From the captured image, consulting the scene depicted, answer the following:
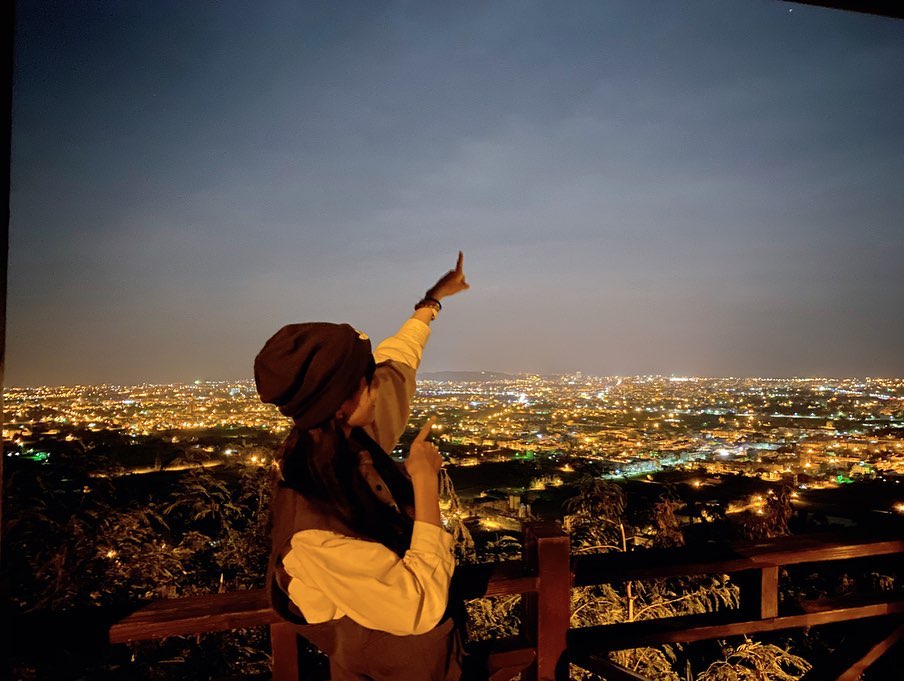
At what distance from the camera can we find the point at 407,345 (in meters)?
2.05

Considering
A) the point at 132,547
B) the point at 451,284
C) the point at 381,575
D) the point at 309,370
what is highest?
the point at 451,284

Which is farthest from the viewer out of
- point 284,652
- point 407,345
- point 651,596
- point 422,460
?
point 651,596

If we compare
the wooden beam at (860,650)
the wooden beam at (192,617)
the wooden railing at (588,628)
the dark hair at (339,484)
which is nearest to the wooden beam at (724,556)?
the wooden railing at (588,628)

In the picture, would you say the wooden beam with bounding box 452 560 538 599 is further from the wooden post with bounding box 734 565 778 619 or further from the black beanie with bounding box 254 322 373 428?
the wooden post with bounding box 734 565 778 619

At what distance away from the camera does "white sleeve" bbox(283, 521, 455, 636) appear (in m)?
1.02

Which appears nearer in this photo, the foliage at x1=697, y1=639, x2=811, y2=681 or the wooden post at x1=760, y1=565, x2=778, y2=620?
the wooden post at x1=760, y1=565, x2=778, y2=620

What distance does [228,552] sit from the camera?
5082mm

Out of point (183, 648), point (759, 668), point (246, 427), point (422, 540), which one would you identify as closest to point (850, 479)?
point (759, 668)

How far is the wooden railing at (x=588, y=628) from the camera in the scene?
4.83ft

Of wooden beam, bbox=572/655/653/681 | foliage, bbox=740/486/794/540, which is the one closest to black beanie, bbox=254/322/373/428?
wooden beam, bbox=572/655/653/681

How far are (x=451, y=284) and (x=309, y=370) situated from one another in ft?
4.14

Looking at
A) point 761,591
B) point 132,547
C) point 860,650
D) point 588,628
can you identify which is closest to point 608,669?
point 588,628

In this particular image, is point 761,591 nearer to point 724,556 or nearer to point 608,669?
point 724,556

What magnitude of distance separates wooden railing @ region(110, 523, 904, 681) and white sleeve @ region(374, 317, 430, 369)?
2.42ft
